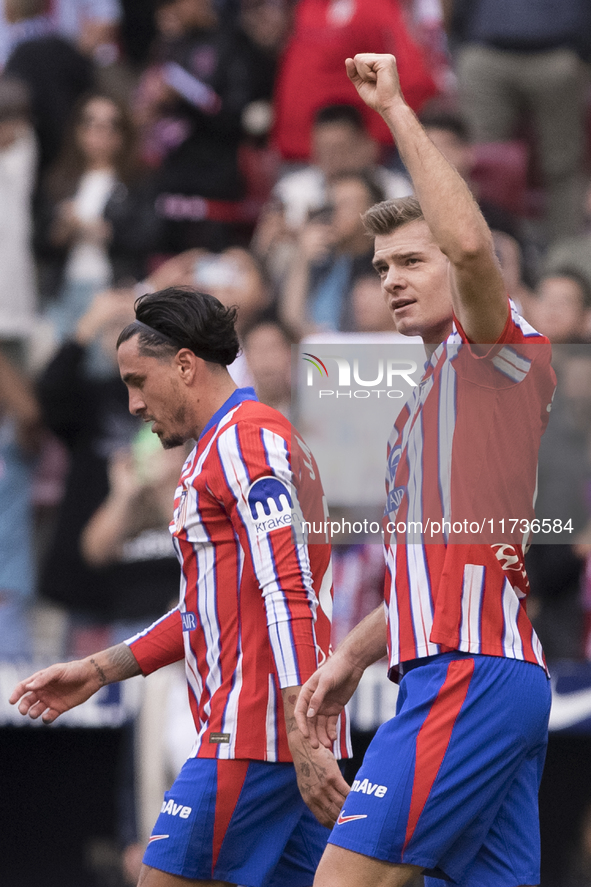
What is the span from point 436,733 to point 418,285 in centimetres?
106

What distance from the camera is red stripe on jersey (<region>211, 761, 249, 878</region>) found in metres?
3.17

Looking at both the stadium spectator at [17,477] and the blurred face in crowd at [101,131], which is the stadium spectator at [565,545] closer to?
the stadium spectator at [17,477]

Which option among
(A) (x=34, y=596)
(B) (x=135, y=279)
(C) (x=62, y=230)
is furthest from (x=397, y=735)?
(C) (x=62, y=230)

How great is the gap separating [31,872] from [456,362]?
5.23 meters

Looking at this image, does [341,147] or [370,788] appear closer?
[370,788]

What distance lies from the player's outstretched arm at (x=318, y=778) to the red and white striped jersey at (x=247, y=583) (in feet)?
0.50

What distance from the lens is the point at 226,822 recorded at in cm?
318

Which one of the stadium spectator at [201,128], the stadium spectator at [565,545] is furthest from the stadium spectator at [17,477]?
the stadium spectator at [565,545]

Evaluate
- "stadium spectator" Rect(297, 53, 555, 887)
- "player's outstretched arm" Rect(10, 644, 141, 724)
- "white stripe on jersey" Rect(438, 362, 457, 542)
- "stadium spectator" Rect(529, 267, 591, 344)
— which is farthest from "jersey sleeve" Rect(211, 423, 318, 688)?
"stadium spectator" Rect(529, 267, 591, 344)

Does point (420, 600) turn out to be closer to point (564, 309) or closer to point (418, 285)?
point (418, 285)

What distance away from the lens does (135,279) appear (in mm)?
7672

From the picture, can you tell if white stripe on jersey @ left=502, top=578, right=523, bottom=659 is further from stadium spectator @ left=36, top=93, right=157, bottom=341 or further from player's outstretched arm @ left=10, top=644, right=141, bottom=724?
stadium spectator @ left=36, top=93, right=157, bottom=341

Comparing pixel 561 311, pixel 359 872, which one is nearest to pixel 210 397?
pixel 359 872

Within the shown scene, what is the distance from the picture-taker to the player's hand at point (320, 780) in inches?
117
